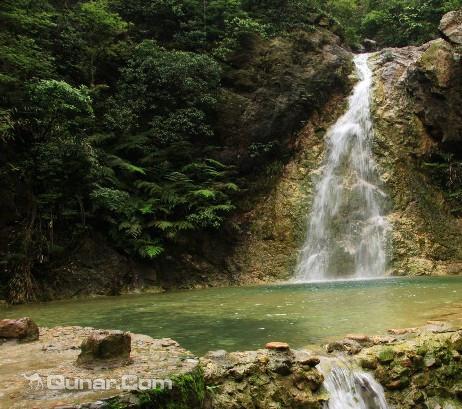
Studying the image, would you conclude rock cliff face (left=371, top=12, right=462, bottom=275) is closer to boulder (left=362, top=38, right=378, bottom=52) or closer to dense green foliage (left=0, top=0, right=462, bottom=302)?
dense green foliage (left=0, top=0, right=462, bottom=302)

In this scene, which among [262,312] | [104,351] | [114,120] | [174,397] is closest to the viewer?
[174,397]

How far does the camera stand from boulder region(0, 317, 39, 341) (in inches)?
209

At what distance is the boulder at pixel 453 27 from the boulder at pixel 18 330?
17085 mm

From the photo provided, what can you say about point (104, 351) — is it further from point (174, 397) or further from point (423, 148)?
point (423, 148)

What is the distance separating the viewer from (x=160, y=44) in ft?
62.7

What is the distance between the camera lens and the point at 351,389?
4.92 metres

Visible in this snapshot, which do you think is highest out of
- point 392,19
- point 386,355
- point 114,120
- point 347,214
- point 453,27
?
point 392,19

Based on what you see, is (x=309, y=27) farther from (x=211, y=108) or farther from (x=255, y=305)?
(x=255, y=305)

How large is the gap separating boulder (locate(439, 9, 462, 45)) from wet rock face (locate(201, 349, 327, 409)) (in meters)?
15.9

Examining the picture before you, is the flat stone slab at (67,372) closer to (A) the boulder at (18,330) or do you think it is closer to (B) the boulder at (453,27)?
(A) the boulder at (18,330)

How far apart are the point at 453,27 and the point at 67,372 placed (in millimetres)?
18278

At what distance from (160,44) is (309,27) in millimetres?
6742

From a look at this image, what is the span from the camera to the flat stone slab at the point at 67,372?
10.3 ft

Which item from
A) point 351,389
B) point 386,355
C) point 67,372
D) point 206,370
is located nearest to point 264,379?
point 206,370
